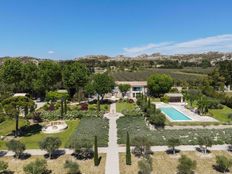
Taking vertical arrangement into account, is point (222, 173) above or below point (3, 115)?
below

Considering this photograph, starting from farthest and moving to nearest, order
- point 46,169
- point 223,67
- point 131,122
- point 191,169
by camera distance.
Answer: point 223,67 → point 131,122 → point 46,169 → point 191,169

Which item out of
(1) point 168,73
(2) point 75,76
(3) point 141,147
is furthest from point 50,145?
(1) point 168,73

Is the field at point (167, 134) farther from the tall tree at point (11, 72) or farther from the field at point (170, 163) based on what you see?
the tall tree at point (11, 72)

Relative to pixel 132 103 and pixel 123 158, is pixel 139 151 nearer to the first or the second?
pixel 123 158

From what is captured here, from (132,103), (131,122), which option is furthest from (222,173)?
(132,103)

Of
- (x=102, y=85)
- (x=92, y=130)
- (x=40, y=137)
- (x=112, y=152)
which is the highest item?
(x=102, y=85)

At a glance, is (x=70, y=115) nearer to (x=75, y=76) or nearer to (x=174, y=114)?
(x=75, y=76)

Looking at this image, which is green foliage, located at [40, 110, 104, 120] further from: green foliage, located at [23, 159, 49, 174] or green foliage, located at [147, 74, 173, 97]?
green foliage, located at [23, 159, 49, 174]

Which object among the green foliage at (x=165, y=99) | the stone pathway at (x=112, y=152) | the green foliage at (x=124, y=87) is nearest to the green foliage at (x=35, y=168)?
the stone pathway at (x=112, y=152)
